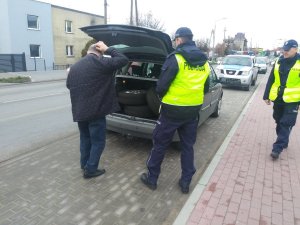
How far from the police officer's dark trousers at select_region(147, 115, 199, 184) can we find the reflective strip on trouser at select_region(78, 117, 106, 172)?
29.5 inches

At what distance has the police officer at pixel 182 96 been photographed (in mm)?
3471

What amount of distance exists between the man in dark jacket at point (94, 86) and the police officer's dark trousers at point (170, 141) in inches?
29.7

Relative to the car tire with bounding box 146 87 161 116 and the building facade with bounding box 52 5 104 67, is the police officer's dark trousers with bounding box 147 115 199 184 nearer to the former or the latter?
the car tire with bounding box 146 87 161 116

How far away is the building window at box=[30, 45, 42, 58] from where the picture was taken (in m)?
29.7

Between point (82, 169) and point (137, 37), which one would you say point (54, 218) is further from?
point (137, 37)

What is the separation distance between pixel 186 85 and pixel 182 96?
5.8 inches

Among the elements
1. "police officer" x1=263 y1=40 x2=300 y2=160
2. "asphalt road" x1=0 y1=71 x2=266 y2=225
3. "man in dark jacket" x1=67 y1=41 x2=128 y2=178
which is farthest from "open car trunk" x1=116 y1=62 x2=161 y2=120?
"police officer" x1=263 y1=40 x2=300 y2=160

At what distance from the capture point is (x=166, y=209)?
345cm

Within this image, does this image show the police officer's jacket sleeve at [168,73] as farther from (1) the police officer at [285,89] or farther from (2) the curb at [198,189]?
(1) the police officer at [285,89]

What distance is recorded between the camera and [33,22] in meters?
29.4

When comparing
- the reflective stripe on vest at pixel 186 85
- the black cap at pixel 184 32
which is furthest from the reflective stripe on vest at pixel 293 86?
the black cap at pixel 184 32

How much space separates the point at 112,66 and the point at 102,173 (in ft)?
5.38

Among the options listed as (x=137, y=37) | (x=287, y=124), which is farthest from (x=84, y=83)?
(x=287, y=124)

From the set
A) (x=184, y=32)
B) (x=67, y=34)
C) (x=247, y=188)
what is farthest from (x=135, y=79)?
(x=67, y=34)
